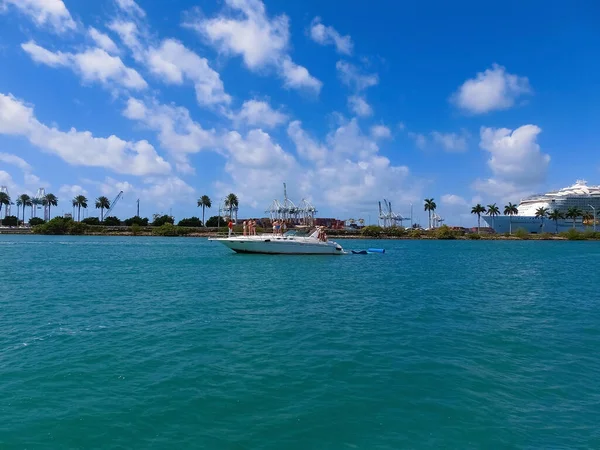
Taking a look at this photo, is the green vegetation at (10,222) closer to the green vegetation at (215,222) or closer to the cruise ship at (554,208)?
the green vegetation at (215,222)

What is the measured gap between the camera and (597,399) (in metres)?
9.51

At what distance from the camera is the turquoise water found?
25.4ft

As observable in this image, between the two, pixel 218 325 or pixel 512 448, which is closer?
pixel 512 448

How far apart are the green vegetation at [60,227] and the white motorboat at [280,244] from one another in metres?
117

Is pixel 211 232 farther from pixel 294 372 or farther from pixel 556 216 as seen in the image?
pixel 294 372

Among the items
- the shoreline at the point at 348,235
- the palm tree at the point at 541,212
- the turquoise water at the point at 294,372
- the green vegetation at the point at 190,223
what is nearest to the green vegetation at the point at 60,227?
the shoreline at the point at 348,235

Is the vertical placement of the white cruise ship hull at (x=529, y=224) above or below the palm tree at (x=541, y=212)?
below

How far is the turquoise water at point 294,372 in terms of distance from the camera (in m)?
7.74

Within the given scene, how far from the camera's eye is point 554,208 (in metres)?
169

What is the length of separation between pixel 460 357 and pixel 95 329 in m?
12.1

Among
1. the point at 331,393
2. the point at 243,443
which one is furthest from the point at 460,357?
the point at 243,443

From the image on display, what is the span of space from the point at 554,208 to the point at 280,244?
15708cm

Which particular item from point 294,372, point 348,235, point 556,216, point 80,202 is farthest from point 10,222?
point 556,216

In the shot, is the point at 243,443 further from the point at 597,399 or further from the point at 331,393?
the point at 597,399
